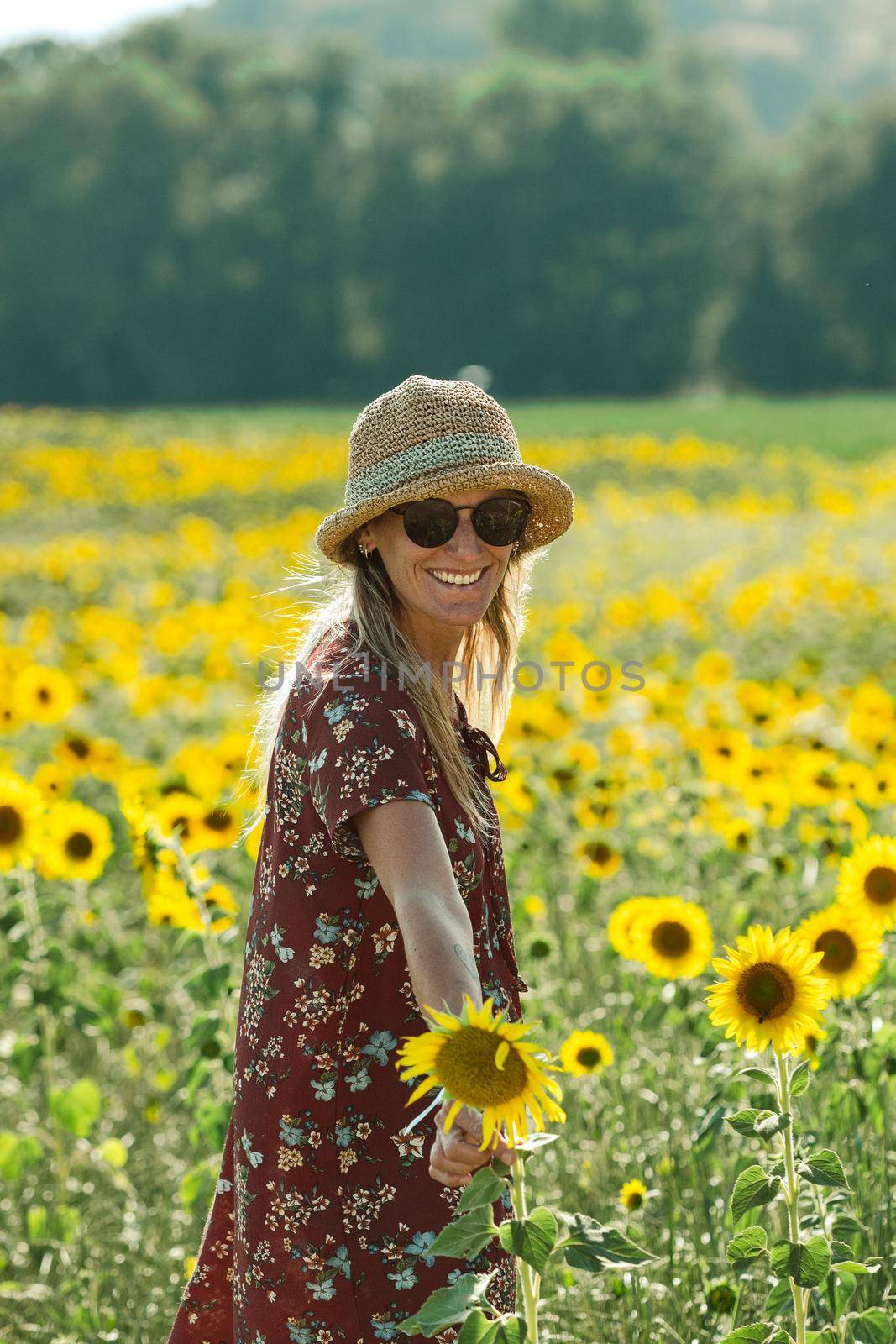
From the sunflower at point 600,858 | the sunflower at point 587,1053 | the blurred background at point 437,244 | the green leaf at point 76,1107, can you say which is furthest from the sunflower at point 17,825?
the blurred background at point 437,244

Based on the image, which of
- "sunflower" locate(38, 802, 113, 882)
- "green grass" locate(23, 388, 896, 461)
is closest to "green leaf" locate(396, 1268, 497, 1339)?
"sunflower" locate(38, 802, 113, 882)

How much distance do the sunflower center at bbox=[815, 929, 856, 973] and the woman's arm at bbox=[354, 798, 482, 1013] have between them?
90cm

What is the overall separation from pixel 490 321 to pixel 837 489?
122ft

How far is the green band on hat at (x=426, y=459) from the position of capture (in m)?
1.93

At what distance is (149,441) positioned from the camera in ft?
65.9

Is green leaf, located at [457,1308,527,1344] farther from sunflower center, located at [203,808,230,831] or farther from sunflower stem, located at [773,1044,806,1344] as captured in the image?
sunflower center, located at [203,808,230,831]

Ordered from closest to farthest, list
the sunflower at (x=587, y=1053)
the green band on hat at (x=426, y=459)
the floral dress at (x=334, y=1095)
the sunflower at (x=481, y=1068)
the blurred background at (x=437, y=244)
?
the sunflower at (x=481, y=1068)
the floral dress at (x=334, y=1095)
the green band on hat at (x=426, y=459)
the sunflower at (x=587, y=1053)
the blurred background at (x=437, y=244)

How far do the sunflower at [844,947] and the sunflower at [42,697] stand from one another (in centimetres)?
297

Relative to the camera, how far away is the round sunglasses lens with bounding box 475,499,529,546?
6.53 ft

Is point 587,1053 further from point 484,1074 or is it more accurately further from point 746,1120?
point 484,1074

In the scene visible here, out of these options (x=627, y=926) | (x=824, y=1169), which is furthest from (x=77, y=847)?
(x=824, y=1169)

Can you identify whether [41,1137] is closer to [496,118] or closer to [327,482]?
[327,482]

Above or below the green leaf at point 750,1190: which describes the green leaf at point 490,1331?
below

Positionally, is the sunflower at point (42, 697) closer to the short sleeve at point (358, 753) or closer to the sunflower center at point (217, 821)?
the sunflower center at point (217, 821)
